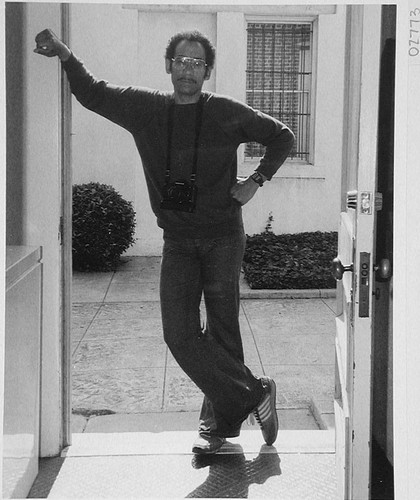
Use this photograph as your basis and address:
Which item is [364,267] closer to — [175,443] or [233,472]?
[233,472]

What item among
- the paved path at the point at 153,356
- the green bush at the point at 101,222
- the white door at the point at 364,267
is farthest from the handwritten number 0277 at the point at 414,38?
the green bush at the point at 101,222

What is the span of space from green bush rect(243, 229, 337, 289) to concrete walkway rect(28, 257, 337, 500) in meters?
0.14

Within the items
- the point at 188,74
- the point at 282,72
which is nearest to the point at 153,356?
the point at 188,74

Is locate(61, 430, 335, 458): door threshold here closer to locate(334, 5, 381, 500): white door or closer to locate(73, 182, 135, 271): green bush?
locate(334, 5, 381, 500): white door

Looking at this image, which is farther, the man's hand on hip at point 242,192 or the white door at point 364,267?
the man's hand on hip at point 242,192

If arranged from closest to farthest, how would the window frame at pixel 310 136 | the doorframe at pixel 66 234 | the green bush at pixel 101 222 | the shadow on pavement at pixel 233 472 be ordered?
the shadow on pavement at pixel 233 472 → the doorframe at pixel 66 234 → the window frame at pixel 310 136 → the green bush at pixel 101 222

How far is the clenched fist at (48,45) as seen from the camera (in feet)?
9.19

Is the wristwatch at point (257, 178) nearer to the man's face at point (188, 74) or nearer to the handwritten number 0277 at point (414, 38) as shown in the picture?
the man's face at point (188, 74)

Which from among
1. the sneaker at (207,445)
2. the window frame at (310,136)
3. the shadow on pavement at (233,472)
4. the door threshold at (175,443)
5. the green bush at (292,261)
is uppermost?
the window frame at (310,136)

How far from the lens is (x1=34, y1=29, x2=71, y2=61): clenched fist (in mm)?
2801

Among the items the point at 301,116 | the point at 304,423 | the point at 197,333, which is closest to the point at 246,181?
the point at 197,333

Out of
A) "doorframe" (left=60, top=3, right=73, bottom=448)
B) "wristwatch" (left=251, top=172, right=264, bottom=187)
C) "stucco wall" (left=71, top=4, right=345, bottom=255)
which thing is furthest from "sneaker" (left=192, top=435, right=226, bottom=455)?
"stucco wall" (left=71, top=4, right=345, bottom=255)

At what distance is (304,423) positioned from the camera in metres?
3.56

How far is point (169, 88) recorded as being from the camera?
5.49 m
